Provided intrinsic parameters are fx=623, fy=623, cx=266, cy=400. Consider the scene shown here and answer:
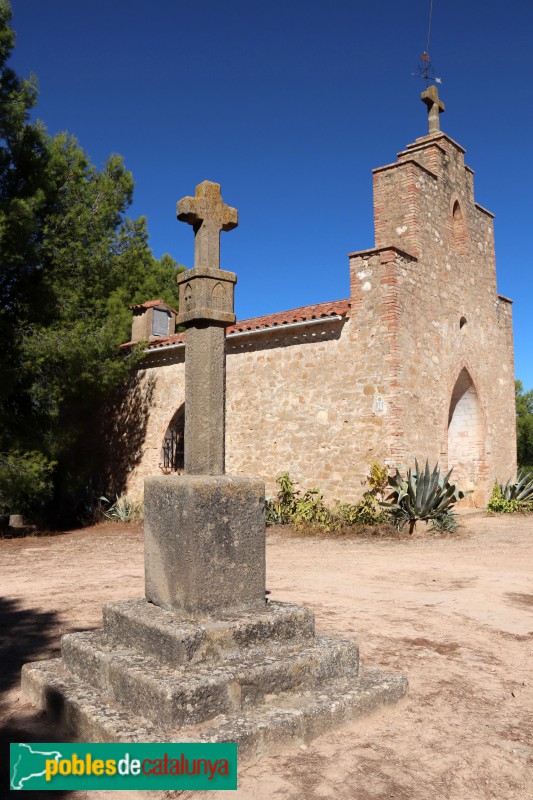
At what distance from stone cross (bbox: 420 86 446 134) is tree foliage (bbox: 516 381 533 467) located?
1357 centimetres

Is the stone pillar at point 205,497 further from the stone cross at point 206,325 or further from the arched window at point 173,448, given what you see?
the arched window at point 173,448

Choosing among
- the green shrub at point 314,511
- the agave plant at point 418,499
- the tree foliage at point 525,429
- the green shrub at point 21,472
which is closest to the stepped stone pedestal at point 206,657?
the agave plant at point 418,499

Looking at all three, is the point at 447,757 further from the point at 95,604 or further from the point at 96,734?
the point at 95,604

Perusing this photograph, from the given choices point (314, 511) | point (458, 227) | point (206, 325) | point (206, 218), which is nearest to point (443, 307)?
point (458, 227)

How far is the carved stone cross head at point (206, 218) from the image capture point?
3.90 meters

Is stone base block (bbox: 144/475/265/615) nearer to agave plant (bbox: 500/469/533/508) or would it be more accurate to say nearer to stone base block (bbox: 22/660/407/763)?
stone base block (bbox: 22/660/407/763)

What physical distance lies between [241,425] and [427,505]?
13.5ft

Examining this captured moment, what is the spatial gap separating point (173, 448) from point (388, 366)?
5.91 m

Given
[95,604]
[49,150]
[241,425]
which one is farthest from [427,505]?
[49,150]

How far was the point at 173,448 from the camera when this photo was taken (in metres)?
14.4

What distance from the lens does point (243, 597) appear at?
3486 millimetres

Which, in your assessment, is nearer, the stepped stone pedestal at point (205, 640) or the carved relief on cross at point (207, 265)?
the stepped stone pedestal at point (205, 640)

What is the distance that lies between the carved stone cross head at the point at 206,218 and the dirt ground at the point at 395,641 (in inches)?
108

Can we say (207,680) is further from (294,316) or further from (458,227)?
(458,227)
